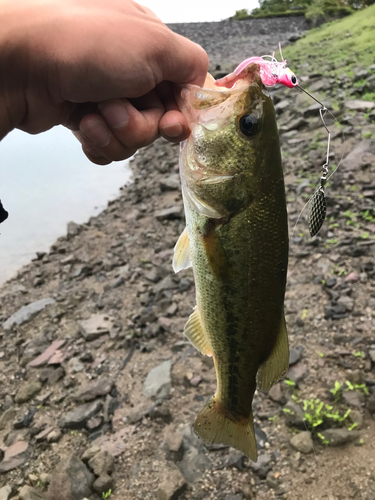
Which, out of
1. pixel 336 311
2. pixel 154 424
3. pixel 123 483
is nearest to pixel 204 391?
pixel 154 424

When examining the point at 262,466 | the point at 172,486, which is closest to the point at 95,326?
the point at 172,486

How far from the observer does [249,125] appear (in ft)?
5.94

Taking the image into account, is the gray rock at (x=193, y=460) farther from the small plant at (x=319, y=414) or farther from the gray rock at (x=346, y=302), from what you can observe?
the gray rock at (x=346, y=302)

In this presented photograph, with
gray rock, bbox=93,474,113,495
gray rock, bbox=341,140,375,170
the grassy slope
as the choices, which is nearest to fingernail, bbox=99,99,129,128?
gray rock, bbox=93,474,113,495

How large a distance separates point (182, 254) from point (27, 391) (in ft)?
9.94

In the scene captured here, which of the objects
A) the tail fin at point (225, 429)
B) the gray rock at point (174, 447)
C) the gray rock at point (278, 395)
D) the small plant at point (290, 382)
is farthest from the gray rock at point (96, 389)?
the tail fin at point (225, 429)

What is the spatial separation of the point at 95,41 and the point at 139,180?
34.0 ft

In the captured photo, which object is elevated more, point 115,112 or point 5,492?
point 115,112

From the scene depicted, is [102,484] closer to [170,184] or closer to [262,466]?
[262,466]

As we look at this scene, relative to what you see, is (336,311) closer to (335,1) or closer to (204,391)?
(204,391)

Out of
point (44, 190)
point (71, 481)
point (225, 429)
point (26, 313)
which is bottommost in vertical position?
point (44, 190)

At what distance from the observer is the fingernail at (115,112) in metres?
1.93

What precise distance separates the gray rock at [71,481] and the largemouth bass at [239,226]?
158 centimetres

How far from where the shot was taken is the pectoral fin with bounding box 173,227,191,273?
222 centimetres
